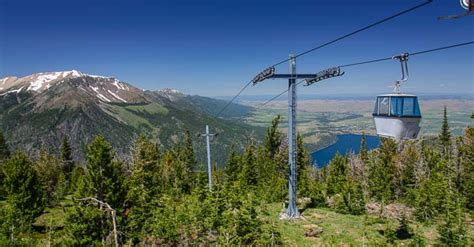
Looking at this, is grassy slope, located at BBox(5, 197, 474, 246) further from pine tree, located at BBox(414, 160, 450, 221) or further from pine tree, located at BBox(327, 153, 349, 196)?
pine tree, located at BBox(327, 153, 349, 196)

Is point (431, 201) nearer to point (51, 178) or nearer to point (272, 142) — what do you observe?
point (272, 142)

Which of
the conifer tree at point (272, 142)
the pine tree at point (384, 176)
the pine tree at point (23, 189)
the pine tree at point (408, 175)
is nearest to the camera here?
the pine tree at point (23, 189)

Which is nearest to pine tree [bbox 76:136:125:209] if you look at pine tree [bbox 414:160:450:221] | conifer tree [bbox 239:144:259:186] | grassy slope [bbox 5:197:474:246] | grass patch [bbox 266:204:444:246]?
grassy slope [bbox 5:197:474:246]

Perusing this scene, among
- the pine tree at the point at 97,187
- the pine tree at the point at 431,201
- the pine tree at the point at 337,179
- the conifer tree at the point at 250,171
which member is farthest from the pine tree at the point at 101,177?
the conifer tree at the point at 250,171

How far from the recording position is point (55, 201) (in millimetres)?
52906

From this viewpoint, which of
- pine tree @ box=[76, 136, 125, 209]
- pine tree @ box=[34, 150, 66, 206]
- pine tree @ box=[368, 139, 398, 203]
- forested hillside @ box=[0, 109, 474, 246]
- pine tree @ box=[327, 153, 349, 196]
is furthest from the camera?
pine tree @ box=[34, 150, 66, 206]

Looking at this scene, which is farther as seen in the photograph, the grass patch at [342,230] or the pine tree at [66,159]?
the pine tree at [66,159]

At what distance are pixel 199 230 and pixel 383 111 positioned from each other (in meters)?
15.5

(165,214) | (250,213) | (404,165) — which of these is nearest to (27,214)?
(165,214)

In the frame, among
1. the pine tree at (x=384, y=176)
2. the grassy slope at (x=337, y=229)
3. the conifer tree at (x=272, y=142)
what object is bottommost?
the pine tree at (x=384, y=176)

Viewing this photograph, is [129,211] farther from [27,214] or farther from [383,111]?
[383,111]

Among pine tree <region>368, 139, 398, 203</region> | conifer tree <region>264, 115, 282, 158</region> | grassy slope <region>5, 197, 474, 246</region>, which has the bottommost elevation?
pine tree <region>368, 139, 398, 203</region>

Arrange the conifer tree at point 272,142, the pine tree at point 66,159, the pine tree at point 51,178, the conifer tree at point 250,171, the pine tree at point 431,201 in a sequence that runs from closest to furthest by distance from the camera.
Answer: the pine tree at point 431,201, the pine tree at point 51,178, the conifer tree at point 250,171, the conifer tree at point 272,142, the pine tree at point 66,159

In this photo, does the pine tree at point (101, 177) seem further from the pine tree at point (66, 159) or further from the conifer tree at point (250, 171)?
the pine tree at point (66, 159)
